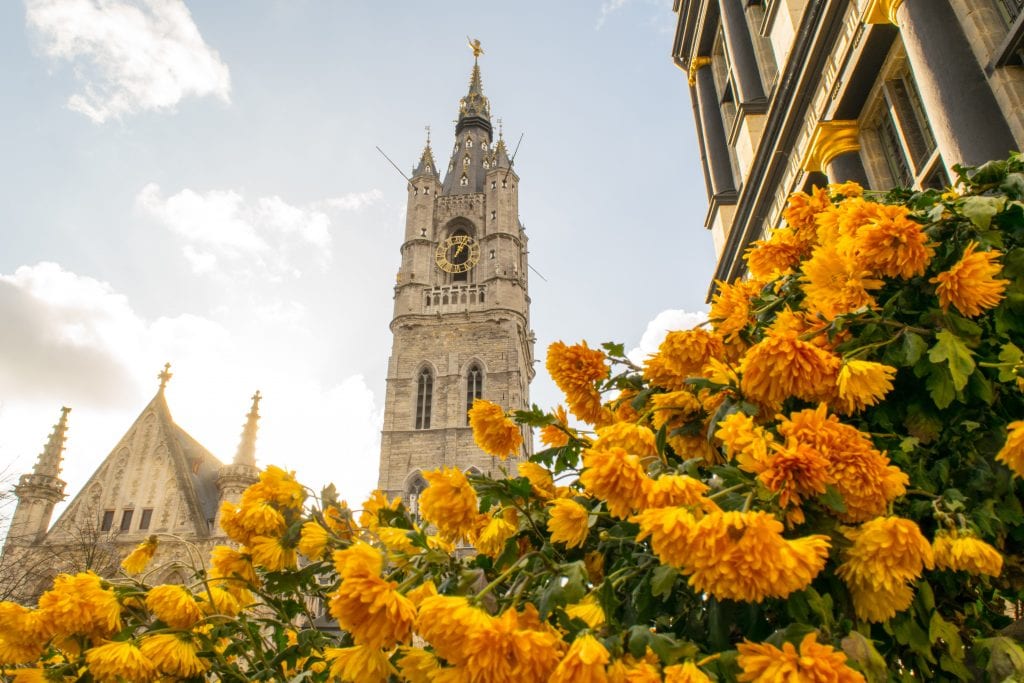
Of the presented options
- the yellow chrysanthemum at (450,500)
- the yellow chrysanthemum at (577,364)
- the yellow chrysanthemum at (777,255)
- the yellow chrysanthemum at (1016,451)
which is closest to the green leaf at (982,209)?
the yellow chrysanthemum at (777,255)

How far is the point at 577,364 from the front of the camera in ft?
8.80

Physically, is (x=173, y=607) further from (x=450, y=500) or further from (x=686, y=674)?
(x=686, y=674)

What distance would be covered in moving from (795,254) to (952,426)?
1138 millimetres

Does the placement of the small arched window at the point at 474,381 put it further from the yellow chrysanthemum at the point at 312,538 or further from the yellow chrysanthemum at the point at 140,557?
the yellow chrysanthemum at the point at 312,538

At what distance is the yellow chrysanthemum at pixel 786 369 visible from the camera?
72.9 inches

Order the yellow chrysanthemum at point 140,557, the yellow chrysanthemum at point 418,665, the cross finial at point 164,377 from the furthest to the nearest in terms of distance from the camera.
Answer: the cross finial at point 164,377, the yellow chrysanthemum at point 140,557, the yellow chrysanthemum at point 418,665

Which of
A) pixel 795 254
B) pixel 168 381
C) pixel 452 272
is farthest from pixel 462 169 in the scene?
pixel 795 254

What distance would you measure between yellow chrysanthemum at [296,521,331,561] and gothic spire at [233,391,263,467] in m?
23.8

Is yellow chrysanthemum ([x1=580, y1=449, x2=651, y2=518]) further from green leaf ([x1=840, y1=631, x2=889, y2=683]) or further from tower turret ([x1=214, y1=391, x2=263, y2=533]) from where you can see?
tower turret ([x1=214, y1=391, x2=263, y2=533])

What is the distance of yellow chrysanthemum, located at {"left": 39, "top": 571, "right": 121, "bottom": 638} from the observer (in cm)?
237

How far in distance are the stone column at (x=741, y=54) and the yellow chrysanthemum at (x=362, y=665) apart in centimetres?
993

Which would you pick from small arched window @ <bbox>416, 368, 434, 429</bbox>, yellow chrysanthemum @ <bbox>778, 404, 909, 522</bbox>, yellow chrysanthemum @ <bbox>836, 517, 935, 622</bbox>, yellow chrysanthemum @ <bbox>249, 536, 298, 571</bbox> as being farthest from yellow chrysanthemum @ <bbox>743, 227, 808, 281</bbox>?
small arched window @ <bbox>416, 368, 434, 429</bbox>

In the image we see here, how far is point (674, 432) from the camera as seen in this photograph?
7.70ft

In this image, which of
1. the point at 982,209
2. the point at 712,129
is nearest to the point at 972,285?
the point at 982,209
